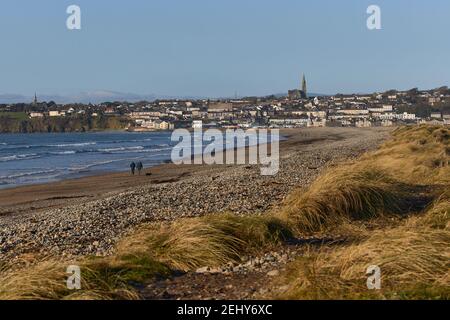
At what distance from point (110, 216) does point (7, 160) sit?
38.2 meters

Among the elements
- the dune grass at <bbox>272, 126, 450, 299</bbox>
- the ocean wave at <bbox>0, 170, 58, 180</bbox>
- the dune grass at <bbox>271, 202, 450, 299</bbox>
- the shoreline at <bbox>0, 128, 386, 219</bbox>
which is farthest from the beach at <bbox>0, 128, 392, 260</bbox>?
the ocean wave at <bbox>0, 170, 58, 180</bbox>

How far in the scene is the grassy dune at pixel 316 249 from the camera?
561 centimetres

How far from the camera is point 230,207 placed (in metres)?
12.6

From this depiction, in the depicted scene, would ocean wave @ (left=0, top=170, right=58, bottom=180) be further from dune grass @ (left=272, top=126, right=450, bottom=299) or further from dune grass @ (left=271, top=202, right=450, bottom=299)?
dune grass @ (left=271, top=202, right=450, bottom=299)

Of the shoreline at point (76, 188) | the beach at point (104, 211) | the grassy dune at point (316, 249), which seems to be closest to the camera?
the grassy dune at point (316, 249)

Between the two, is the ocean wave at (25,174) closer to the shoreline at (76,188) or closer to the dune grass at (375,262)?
the shoreline at (76,188)

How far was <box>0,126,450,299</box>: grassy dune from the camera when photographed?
5.61 meters

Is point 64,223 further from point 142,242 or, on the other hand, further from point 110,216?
point 142,242

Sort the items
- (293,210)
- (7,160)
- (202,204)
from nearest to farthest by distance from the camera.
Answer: (293,210) < (202,204) < (7,160)

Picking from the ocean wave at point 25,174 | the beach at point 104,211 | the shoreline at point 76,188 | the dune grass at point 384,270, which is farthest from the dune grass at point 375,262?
the ocean wave at point 25,174

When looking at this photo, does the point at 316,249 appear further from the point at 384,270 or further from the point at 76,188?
the point at 76,188

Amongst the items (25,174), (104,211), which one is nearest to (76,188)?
(25,174)

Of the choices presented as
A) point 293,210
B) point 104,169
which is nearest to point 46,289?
point 293,210

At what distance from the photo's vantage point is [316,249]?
772 cm
